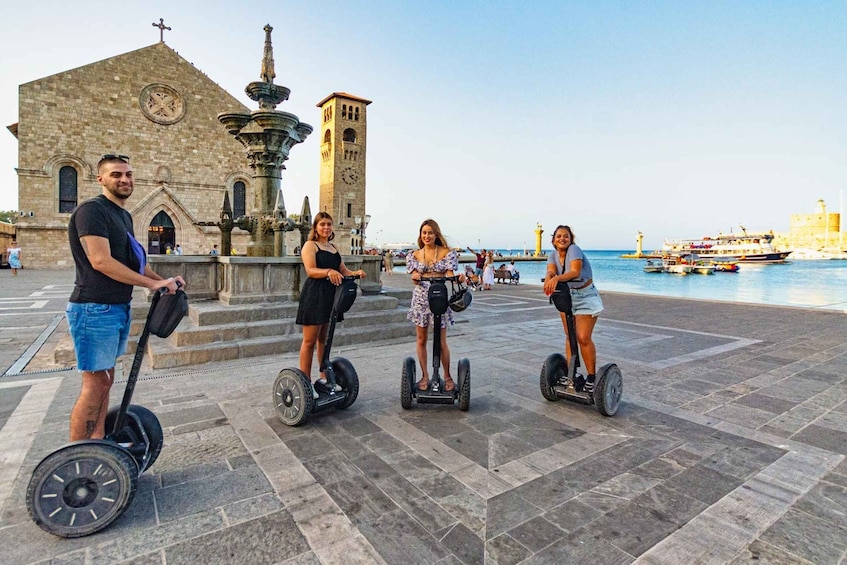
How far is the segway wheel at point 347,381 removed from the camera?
4.22m

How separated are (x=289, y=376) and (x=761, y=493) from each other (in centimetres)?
349

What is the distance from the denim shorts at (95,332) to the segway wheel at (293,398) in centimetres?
146

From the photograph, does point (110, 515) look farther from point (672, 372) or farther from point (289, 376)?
point (672, 372)

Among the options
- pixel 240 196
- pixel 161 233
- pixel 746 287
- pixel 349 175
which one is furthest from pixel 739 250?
pixel 161 233

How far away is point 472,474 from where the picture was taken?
10.1 feet

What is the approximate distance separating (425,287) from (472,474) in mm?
1778

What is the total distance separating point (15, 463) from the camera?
3.14 m

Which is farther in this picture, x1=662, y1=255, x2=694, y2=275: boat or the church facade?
x1=662, y1=255, x2=694, y2=275: boat

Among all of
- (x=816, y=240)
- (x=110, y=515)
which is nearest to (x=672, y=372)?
(x=110, y=515)

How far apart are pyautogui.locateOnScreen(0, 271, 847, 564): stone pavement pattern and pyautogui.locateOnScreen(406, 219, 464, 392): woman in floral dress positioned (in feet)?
1.89

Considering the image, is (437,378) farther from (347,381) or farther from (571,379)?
(571,379)

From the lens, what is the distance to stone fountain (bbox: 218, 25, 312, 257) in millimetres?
9383

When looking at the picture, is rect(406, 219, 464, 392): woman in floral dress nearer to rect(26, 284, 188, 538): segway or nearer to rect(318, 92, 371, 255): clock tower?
rect(26, 284, 188, 538): segway

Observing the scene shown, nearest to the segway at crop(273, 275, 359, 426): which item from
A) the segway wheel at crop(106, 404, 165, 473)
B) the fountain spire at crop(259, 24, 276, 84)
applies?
the segway wheel at crop(106, 404, 165, 473)
